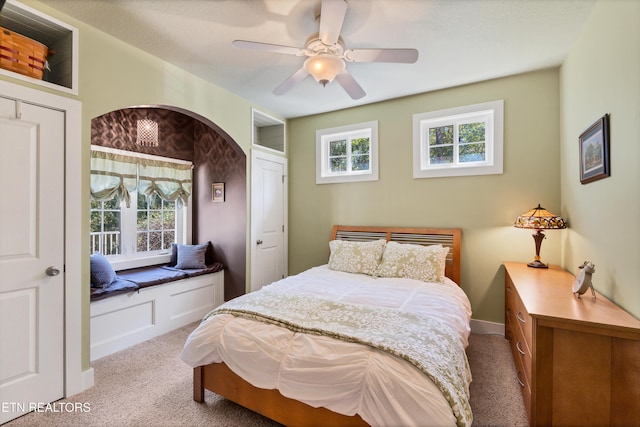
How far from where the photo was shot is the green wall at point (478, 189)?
9.98 ft

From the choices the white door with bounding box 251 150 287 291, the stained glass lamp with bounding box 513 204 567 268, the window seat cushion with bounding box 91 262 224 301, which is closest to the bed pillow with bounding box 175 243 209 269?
the window seat cushion with bounding box 91 262 224 301

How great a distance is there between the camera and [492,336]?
319 centimetres

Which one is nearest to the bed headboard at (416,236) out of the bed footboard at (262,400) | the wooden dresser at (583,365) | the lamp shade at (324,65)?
the wooden dresser at (583,365)

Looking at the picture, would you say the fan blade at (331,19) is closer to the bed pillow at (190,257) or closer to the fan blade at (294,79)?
the fan blade at (294,79)

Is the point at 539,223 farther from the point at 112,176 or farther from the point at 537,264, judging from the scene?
the point at 112,176

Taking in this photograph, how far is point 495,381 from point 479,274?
1.25 m

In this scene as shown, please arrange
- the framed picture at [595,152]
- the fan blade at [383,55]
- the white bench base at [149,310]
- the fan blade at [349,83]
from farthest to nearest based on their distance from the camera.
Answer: the white bench base at [149,310] < the fan blade at [349,83] < the fan blade at [383,55] < the framed picture at [595,152]

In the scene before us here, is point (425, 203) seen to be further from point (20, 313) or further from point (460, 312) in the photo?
point (20, 313)

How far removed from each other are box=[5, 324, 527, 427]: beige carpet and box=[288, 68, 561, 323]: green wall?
1.01 meters

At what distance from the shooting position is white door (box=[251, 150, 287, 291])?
12.9 ft

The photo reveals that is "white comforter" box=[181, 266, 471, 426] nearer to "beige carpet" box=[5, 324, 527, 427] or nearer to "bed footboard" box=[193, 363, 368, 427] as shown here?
"bed footboard" box=[193, 363, 368, 427]

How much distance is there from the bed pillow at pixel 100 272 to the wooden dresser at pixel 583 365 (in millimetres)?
3536

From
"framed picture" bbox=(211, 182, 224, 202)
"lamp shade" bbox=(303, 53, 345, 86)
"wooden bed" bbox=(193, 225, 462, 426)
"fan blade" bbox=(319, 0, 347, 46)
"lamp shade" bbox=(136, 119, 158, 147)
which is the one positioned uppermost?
"fan blade" bbox=(319, 0, 347, 46)

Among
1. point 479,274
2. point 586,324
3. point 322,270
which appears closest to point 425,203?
point 479,274
